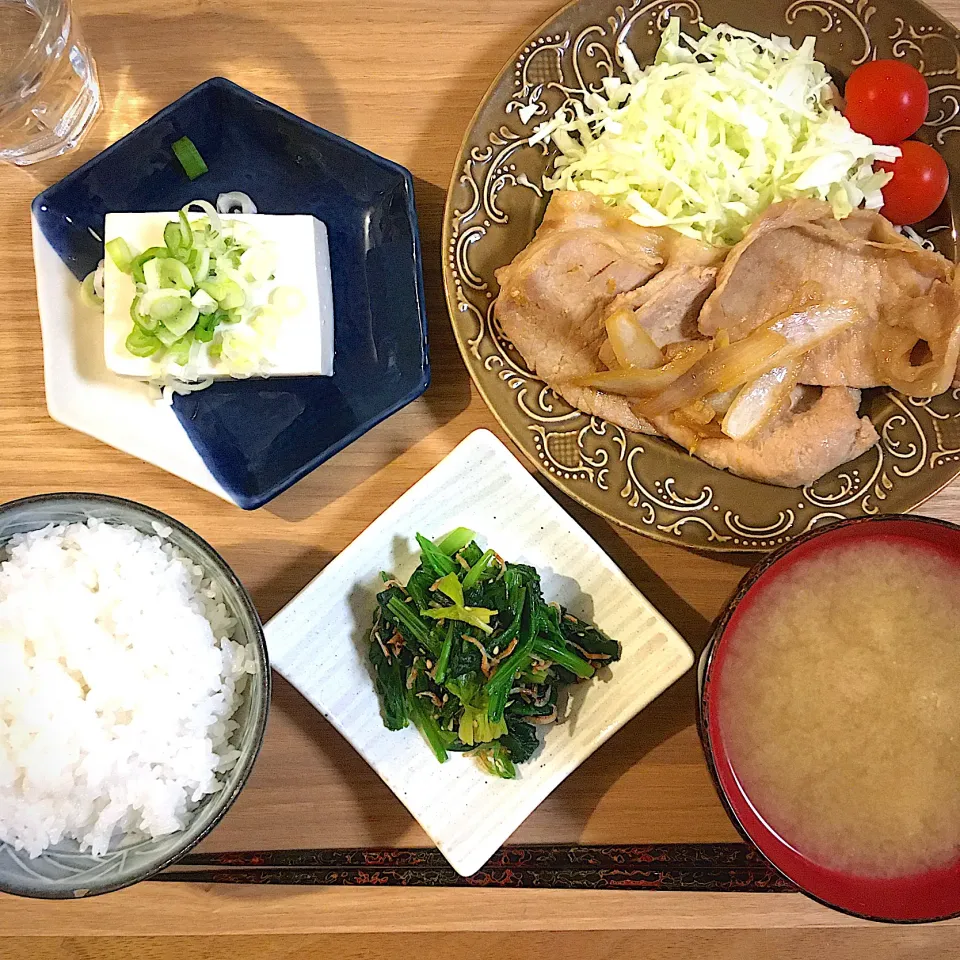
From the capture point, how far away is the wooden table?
2031 mm

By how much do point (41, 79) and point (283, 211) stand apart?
2.04 feet

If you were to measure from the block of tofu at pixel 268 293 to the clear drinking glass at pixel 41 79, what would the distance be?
0.32 meters

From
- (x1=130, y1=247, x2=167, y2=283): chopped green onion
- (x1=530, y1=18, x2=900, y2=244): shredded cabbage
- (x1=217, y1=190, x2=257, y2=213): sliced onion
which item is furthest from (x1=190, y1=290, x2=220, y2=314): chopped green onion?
(x1=530, y1=18, x2=900, y2=244): shredded cabbage

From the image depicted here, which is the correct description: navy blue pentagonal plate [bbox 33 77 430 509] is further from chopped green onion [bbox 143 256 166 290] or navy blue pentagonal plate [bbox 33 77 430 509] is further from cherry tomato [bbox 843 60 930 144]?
cherry tomato [bbox 843 60 930 144]

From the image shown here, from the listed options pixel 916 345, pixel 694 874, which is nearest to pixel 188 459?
pixel 694 874

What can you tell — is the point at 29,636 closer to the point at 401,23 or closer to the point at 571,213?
the point at 571,213

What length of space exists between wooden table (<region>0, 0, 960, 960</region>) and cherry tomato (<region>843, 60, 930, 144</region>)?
32 cm

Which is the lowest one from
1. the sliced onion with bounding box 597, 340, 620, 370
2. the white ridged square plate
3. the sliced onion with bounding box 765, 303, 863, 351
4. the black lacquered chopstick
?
the black lacquered chopstick

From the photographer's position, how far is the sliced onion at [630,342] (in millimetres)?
1893

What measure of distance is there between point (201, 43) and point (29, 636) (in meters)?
1.47

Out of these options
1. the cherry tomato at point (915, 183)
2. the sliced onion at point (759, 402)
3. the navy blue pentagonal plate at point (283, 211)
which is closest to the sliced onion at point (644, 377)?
the sliced onion at point (759, 402)

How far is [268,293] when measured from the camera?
6.68 ft

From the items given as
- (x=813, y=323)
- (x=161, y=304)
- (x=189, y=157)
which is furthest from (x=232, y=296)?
(x=813, y=323)

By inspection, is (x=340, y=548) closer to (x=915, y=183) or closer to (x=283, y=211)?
(x=283, y=211)
